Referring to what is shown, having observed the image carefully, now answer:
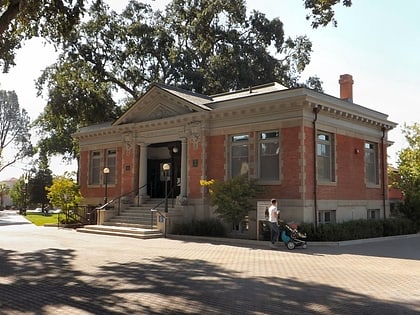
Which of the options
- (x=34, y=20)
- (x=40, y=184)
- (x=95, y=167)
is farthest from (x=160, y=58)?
(x=40, y=184)

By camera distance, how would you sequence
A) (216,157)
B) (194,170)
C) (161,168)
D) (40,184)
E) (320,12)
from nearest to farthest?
1. (320,12)
2. (216,157)
3. (194,170)
4. (161,168)
5. (40,184)

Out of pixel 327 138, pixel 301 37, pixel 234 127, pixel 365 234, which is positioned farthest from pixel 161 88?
pixel 301 37

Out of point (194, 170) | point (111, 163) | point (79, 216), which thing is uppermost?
point (111, 163)

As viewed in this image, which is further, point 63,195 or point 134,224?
point 63,195

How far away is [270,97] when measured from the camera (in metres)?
18.5

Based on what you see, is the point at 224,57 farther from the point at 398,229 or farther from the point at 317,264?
A: the point at 317,264

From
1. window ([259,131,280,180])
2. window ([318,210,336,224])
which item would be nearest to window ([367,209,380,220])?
window ([318,210,336,224])

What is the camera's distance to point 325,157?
62.5 ft

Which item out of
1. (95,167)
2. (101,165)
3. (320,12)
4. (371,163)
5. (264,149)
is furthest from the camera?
(95,167)

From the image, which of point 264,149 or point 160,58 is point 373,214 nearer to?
point 264,149

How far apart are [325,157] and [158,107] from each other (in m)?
9.28

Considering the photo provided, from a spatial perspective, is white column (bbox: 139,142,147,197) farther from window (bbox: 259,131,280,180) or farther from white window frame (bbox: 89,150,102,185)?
window (bbox: 259,131,280,180)

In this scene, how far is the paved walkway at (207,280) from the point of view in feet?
22.7

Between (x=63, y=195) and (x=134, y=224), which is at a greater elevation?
(x=63, y=195)
